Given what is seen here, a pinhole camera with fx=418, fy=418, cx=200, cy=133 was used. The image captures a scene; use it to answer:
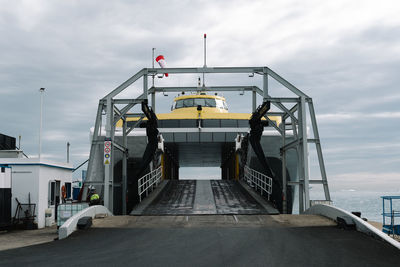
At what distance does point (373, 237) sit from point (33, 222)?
13594mm

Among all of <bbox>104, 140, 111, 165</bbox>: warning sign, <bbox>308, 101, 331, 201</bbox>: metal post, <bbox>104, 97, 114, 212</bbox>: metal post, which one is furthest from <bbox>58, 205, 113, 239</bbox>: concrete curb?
<bbox>308, 101, 331, 201</bbox>: metal post

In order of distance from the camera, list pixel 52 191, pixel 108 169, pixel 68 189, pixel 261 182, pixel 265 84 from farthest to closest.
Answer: pixel 68 189
pixel 261 182
pixel 52 191
pixel 265 84
pixel 108 169

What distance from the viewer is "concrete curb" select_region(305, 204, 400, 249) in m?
9.09

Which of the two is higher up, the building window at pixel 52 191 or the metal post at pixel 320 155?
the metal post at pixel 320 155

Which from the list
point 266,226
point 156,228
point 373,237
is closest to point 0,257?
point 156,228

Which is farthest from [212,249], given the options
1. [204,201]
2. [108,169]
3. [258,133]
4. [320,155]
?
[258,133]

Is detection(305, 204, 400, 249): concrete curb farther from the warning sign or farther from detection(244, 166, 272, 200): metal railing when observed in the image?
the warning sign

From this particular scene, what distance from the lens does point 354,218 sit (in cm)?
1104

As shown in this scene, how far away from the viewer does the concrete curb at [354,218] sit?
909 cm

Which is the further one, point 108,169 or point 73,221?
point 108,169

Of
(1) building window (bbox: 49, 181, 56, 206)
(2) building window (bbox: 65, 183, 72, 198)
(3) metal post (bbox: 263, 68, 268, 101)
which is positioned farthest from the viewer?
(2) building window (bbox: 65, 183, 72, 198)

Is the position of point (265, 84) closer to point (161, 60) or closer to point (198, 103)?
point (161, 60)

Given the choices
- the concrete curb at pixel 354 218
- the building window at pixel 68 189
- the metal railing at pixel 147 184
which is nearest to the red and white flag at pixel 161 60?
the metal railing at pixel 147 184

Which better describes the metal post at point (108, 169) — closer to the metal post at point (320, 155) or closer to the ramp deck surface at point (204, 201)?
Result: the ramp deck surface at point (204, 201)
